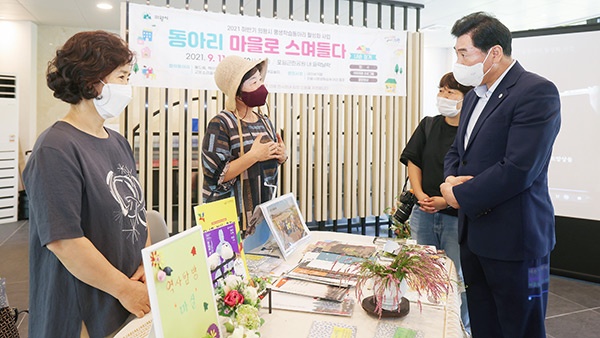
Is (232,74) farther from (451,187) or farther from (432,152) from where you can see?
(432,152)

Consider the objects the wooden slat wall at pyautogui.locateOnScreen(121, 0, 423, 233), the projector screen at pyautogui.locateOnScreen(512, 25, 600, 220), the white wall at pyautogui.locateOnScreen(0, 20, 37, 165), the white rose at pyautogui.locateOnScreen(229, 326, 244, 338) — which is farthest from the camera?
the white wall at pyautogui.locateOnScreen(0, 20, 37, 165)

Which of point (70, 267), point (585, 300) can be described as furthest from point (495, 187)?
point (585, 300)

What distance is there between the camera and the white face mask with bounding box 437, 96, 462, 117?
7.80 feet

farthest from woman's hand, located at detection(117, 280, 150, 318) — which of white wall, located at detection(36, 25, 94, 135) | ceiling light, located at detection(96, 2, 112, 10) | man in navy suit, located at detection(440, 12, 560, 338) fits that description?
white wall, located at detection(36, 25, 94, 135)

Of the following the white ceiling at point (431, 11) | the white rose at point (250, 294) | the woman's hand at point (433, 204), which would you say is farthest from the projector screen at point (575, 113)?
the white rose at point (250, 294)

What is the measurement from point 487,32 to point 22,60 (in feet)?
23.9

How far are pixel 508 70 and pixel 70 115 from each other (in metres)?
1.70

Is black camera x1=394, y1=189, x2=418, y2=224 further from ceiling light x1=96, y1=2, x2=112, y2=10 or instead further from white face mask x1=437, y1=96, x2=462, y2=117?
ceiling light x1=96, y1=2, x2=112, y2=10

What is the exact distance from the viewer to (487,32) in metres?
1.77

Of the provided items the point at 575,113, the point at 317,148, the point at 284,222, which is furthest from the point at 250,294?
the point at 575,113

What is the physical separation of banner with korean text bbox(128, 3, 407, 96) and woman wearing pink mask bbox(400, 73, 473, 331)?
2.10 meters

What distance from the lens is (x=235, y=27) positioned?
412cm

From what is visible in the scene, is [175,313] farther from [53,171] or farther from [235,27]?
[235,27]

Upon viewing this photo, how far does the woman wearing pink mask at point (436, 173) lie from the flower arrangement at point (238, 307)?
4.99ft
